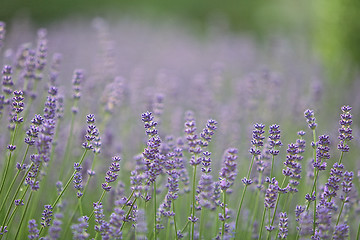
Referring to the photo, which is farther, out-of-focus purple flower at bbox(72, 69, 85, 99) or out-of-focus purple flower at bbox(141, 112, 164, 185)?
out-of-focus purple flower at bbox(72, 69, 85, 99)

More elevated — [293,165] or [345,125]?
[345,125]

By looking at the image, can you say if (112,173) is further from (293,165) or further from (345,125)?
(345,125)

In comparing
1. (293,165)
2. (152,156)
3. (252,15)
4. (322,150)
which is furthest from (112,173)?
(252,15)

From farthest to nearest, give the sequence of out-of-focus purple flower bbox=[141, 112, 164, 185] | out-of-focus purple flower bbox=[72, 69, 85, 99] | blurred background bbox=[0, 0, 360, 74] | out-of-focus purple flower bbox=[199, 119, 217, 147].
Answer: blurred background bbox=[0, 0, 360, 74]
out-of-focus purple flower bbox=[72, 69, 85, 99]
out-of-focus purple flower bbox=[199, 119, 217, 147]
out-of-focus purple flower bbox=[141, 112, 164, 185]

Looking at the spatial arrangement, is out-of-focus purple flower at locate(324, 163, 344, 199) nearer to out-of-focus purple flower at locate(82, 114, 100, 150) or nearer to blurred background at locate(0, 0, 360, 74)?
out-of-focus purple flower at locate(82, 114, 100, 150)

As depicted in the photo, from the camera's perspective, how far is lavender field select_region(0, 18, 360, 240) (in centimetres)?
206

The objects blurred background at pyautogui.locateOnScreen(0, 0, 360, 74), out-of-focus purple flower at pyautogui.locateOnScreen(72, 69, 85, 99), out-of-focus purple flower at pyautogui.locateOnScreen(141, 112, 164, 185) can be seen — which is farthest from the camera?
blurred background at pyautogui.locateOnScreen(0, 0, 360, 74)

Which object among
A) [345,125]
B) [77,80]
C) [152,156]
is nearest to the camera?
[152,156]

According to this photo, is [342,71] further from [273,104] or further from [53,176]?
[53,176]

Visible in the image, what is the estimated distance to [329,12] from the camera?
7246 mm

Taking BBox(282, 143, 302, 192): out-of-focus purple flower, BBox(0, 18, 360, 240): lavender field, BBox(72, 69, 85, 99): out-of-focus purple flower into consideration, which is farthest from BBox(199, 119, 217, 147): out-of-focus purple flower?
BBox(72, 69, 85, 99): out-of-focus purple flower

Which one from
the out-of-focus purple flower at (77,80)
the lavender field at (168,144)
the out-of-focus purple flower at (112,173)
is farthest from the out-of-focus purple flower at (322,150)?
the out-of-focus purple flower at (77,80)

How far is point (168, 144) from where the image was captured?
2566mm

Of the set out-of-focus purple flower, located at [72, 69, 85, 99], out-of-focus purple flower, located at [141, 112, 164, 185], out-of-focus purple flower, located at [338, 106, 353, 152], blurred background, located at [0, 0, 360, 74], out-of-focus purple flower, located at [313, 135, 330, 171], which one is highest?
blurred background, located at [0, 0, 360, 74]
